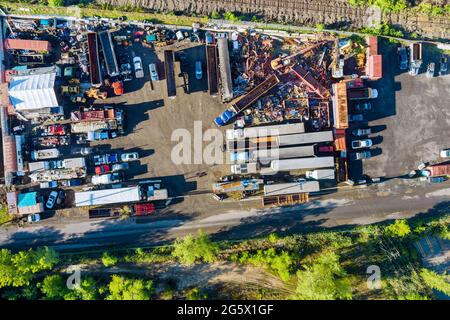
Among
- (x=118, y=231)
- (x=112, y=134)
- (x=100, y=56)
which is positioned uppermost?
(x=100, y=56)

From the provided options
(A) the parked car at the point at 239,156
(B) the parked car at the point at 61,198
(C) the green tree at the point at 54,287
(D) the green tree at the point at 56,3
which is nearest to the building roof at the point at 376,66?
(A) the parked car at the point at 239,156

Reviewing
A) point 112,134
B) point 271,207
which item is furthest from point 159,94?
point 271,207

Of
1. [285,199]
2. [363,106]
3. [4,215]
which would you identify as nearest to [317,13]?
[363,106]

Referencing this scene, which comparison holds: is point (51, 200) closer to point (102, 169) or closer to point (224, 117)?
point (102, 169)

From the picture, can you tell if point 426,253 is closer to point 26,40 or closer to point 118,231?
point 118,231

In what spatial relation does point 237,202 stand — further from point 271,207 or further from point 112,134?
point 112,134

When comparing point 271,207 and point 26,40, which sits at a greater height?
point 26,40

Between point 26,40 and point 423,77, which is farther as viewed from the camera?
point 423,77
